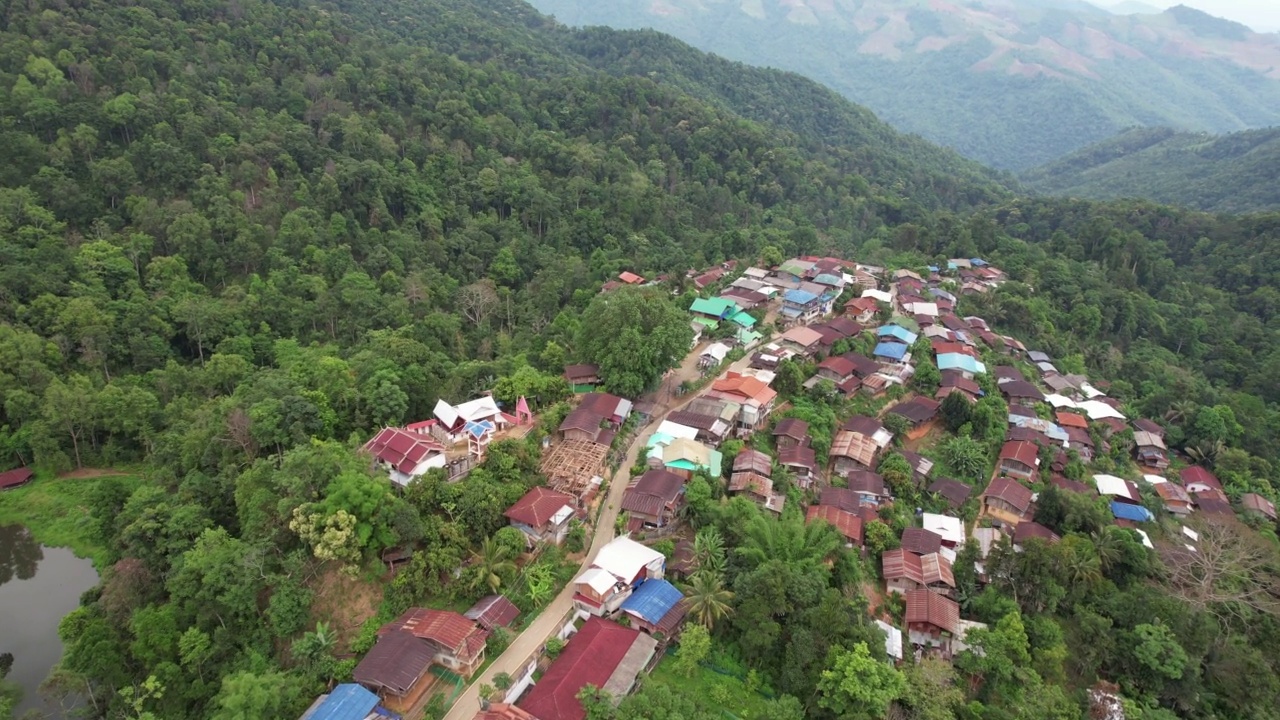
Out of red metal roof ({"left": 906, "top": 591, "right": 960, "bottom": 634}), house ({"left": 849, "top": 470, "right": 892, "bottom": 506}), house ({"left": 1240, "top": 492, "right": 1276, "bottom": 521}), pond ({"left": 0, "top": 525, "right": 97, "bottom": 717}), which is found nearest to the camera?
red metal roof ({"left": 906, "top": 591, "right": 960, "bottom": 634})

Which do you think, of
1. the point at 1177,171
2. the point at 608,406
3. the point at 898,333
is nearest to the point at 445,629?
the point at 608,406

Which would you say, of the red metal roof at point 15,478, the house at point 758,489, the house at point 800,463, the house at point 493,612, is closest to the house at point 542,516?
the house at point 493,612

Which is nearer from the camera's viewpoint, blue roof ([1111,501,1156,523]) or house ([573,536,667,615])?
house ([573,536,667,615])

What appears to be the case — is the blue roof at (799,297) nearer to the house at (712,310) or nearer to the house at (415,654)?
the house at (712,310)

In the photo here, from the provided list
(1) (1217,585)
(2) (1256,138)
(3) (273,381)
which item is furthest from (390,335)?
(2) (1256,138)

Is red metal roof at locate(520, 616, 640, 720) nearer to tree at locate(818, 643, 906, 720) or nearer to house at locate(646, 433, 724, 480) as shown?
tree at locate(818, 643, 906, 720)

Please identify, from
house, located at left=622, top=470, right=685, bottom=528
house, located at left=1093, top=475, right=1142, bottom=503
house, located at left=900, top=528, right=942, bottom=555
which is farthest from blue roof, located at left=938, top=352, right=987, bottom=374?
house, located at left=622, top=470, right=685, bottom=528

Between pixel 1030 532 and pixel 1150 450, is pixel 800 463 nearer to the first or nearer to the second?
pixel 1030 532

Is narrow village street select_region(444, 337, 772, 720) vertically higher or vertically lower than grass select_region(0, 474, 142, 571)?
higher
